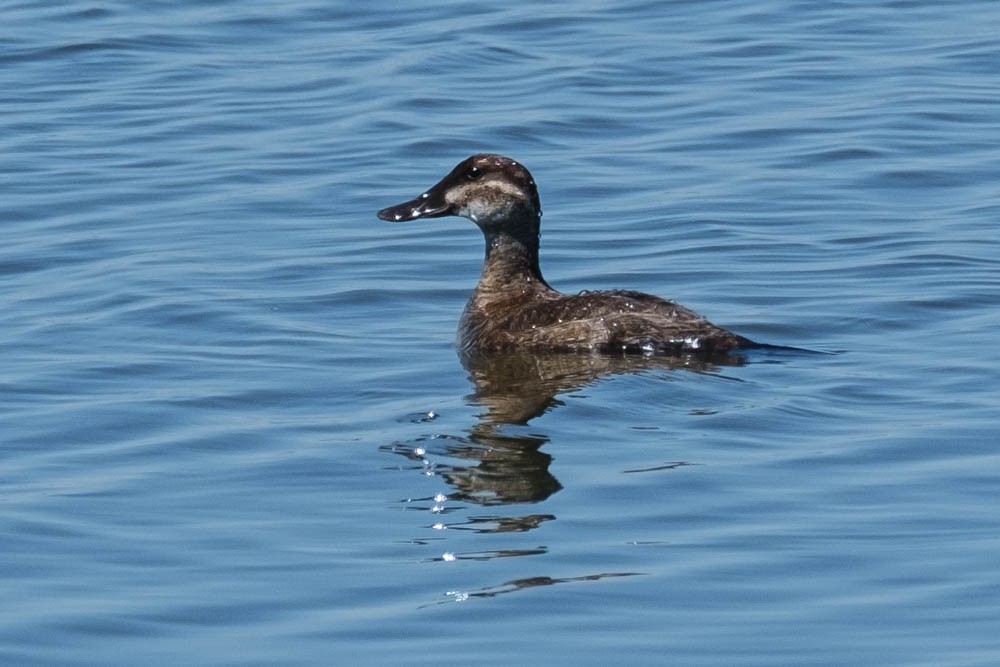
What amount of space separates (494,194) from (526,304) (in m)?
0.68

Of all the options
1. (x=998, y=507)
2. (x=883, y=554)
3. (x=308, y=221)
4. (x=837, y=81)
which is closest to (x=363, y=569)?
(x=883, y=554)

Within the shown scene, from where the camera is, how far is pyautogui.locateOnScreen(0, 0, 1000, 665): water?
650 centimetres

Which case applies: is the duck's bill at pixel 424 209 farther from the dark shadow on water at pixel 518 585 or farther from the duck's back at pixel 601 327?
the dark shadow on water at pixel 518 585

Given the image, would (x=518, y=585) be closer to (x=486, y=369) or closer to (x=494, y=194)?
(x=486, y=369)

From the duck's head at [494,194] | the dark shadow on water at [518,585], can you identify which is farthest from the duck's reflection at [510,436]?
the duck's head at [494,194]

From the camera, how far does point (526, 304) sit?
10602 millimetres

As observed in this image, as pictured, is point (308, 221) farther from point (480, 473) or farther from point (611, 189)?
point (480, 473)

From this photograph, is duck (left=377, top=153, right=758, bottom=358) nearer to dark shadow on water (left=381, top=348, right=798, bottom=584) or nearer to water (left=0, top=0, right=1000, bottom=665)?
dark shadow on water (left=381, top=348, right=798, bottom=584)

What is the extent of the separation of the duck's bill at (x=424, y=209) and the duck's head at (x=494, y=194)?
0.04ft

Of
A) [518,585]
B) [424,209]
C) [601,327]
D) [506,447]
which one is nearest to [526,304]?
[601,327]

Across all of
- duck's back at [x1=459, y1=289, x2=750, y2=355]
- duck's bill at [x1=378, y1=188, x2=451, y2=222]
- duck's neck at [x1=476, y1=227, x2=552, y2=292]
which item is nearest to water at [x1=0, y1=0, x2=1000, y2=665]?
duck's back at [x1=459, y1=289, x2=750, y2=355]

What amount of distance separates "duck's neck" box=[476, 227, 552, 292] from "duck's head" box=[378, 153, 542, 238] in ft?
0.15

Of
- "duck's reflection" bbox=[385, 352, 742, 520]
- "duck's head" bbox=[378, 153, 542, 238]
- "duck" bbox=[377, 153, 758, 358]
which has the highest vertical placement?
"duck's head" bbox=[378, 153, 542, 238]

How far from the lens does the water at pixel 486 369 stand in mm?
6496
